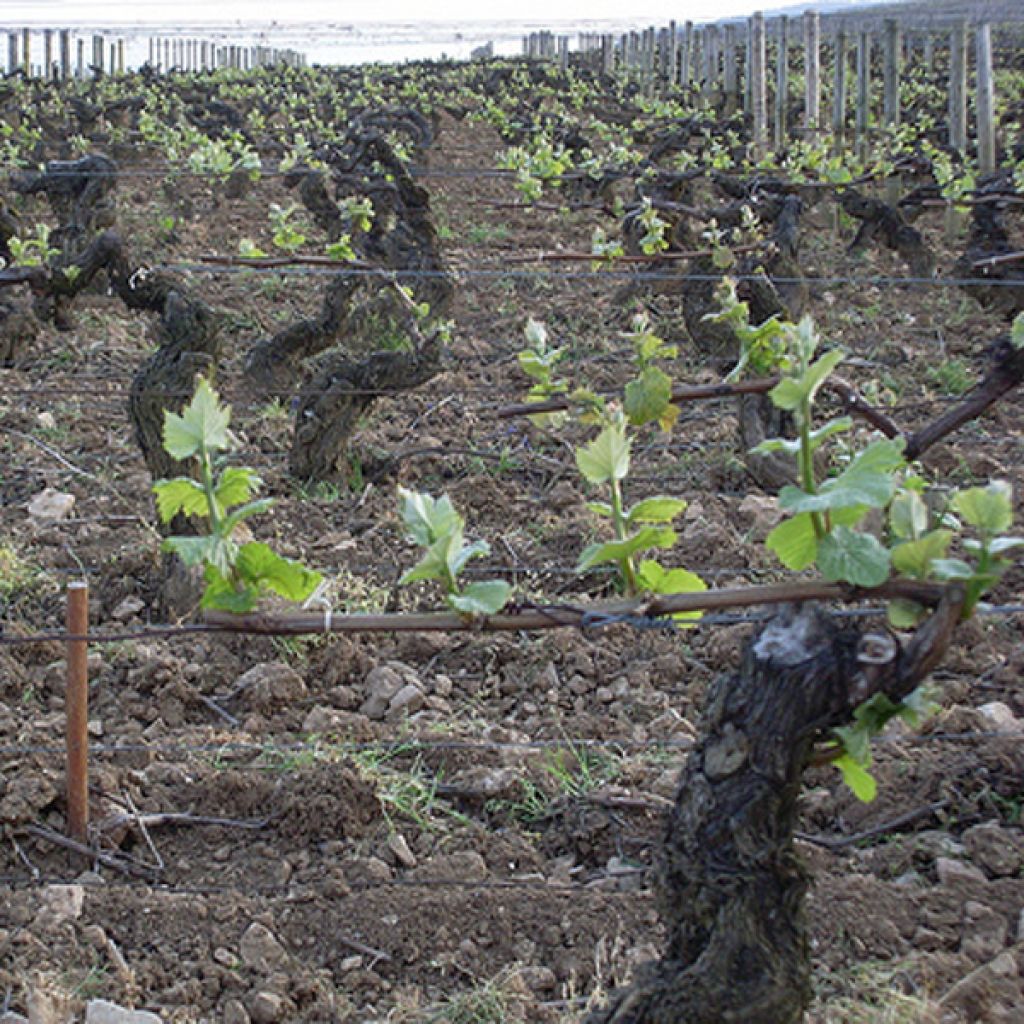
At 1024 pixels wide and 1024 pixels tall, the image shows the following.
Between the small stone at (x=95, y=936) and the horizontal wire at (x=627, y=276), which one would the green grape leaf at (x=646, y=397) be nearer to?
the small stone at (x=95, y=936)

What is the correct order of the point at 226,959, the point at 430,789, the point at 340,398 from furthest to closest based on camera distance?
the point at 340,398 < the point at 430,789 < the point at 226,959

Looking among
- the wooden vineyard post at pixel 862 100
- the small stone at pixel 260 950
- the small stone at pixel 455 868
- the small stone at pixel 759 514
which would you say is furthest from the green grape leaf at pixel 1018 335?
the wooden vineyard post at pixel 862 100

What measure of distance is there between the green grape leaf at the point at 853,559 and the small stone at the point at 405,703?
2347 mm

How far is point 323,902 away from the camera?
119 inches

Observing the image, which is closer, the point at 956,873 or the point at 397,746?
the point at 956,873

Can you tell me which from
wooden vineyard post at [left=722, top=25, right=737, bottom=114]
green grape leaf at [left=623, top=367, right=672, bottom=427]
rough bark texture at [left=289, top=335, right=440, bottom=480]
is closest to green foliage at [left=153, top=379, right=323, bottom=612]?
green grape leaf at [left=623, top=367, right=672, bottom=427]

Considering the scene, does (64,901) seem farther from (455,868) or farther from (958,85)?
(958,85)

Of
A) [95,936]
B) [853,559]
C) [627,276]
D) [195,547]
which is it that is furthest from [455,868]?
[627,276]

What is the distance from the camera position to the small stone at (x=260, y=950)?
2.79 m

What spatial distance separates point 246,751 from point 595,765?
92 cm

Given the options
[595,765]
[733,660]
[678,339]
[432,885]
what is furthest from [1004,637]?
[678,339]

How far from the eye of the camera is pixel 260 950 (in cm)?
281

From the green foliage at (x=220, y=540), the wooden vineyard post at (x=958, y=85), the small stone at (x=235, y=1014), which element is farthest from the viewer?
the wooden vineyard post at (x=958, y=85)

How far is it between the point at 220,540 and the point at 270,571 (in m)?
0.08
